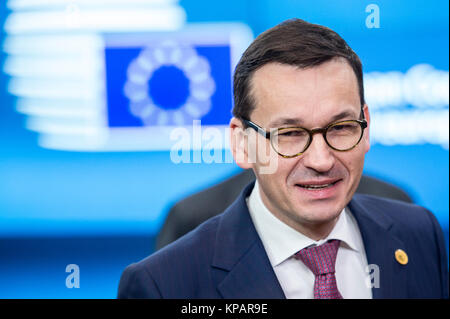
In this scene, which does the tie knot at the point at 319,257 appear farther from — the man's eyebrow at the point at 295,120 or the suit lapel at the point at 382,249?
the man's eyebrow at the point at 295,120

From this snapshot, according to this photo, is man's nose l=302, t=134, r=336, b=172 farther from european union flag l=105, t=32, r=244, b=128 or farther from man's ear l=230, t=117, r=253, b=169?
european union flag l=105, t=32, r=244, b=128

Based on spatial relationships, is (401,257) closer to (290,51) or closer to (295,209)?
(295,209)

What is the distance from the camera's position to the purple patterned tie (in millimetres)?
1439

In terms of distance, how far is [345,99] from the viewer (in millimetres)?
1406

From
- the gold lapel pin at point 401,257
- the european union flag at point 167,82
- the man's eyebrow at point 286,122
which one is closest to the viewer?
the man's eyebrow at point 286,122

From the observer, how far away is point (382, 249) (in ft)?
5.17

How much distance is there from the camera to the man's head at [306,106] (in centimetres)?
138

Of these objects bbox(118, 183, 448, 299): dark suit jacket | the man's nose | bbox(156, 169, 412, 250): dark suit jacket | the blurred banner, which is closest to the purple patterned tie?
bbox(118, 183, 448, 299): dark suit jacket

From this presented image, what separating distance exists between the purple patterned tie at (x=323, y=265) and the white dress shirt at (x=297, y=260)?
0.05ft

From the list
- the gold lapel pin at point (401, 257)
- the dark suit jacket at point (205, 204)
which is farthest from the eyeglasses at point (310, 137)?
the dark suit jacket at point (205, 204)

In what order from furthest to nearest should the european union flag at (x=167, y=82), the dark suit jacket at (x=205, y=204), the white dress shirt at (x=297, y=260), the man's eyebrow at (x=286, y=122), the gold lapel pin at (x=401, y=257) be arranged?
the european union flag at (x=167, y=82), the dark suit jacket at (x=205, y=204), the gold lapel pin at (x=401, y=257), the white dress shirt at (x=297, y=260), the man's eyebrow at (x=286, y=122)

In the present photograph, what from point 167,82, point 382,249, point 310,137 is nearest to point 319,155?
point 310,137

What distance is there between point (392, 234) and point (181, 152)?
1269 mm
